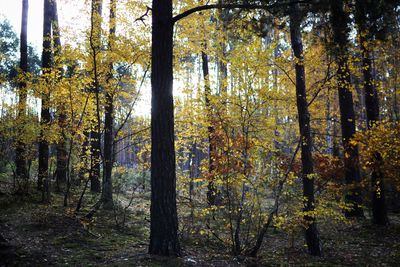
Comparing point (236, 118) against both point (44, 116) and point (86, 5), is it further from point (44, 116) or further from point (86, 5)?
point (44, 116)

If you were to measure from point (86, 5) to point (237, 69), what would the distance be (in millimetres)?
4719

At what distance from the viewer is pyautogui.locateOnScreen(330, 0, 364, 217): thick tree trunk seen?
20.6 ft

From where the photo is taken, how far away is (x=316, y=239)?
781 cm

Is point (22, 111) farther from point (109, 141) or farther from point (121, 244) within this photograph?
point (121, 244)

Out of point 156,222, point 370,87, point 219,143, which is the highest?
point 370,87

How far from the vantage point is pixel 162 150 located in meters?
5.70

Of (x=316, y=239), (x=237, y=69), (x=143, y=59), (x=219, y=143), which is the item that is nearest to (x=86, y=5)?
(x=143, y=59)

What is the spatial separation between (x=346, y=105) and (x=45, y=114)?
11.6 metres

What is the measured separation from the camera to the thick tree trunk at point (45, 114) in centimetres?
1003

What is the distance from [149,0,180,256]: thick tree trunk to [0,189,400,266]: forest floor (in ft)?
1.35

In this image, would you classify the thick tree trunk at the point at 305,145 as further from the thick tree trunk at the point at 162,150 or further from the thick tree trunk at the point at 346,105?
the thick tree trunk at the point at 162,150

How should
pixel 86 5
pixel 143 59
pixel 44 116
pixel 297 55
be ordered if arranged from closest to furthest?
1. pixel 297 55
2. pixel 86 5
3. pixel 143 59
4. pixel 44 116

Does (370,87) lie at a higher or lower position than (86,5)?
lower

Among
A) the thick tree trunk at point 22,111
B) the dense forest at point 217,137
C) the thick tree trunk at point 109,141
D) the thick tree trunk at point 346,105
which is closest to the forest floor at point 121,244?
the dense forest at point 217,137
